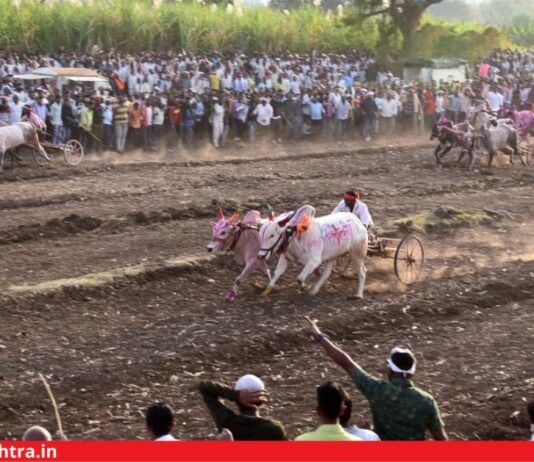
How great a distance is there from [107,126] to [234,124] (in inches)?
200

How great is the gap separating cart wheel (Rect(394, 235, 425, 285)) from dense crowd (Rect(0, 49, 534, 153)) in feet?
50.0

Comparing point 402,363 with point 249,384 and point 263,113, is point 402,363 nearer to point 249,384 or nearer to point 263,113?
point 249,384

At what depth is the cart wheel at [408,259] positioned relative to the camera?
16641 millimetres

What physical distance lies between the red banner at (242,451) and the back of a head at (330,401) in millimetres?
244

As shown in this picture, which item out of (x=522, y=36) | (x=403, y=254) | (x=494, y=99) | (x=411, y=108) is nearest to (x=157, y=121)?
(x=411, y=108)

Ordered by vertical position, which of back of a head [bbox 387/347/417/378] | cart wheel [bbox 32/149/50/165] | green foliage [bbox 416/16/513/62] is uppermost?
green foliage [bbox 416/16/513/62]

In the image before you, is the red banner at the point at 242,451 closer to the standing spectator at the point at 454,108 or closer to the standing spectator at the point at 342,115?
the standing spectator at the point at 342,115

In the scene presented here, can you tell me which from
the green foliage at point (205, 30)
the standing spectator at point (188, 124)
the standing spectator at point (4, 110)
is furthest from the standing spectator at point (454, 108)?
the standing spectator at point (4, 110)

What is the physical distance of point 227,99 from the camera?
1337 inches

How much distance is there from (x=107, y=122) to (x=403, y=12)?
19772 mm

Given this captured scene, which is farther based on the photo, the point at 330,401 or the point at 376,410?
the point at 376,410

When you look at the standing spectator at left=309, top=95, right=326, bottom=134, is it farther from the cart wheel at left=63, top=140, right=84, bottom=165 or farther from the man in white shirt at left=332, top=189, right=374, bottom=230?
the man in white shirt at left=332, top=189, right=374, bottom=230

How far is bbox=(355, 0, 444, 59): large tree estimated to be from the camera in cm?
4627

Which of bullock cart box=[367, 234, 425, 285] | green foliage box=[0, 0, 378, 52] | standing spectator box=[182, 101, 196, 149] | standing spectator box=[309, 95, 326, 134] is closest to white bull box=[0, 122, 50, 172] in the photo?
standing spectator box=[182, 101, 196, 149]
